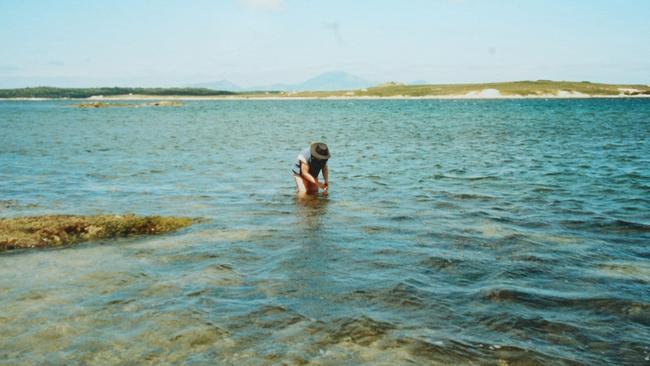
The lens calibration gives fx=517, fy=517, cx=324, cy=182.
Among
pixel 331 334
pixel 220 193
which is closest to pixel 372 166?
pixel 220 193

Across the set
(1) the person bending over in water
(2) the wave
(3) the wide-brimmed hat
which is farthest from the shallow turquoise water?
(3) the wide-brimmed hat

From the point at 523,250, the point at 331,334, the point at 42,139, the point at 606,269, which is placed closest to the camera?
the point at 331,334

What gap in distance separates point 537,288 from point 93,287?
22.2 feet

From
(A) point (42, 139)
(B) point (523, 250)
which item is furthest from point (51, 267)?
(A) point (42, 139)

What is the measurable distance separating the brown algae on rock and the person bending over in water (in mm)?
4011

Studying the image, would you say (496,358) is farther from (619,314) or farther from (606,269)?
(606,269)

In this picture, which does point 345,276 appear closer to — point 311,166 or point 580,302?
point 580,302

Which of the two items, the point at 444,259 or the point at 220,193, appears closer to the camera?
the point at 444,259

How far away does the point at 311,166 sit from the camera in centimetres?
1511

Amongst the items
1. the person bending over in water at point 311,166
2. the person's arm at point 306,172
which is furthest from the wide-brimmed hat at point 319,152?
the person's arm at point 306,172

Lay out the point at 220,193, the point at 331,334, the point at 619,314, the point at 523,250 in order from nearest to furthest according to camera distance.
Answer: the point at 331,334, the point at 619,314, the point at 523,250, the point at 220,193

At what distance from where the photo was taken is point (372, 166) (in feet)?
78.5

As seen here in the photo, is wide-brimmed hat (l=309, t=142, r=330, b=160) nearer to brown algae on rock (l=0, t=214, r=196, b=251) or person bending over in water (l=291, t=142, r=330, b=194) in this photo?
person bending over in water (l=291, t=142, r=330, b=194)

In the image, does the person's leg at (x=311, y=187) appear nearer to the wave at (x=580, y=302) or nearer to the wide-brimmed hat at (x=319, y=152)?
the wide-brimmed hat at (x=319, y=152)
